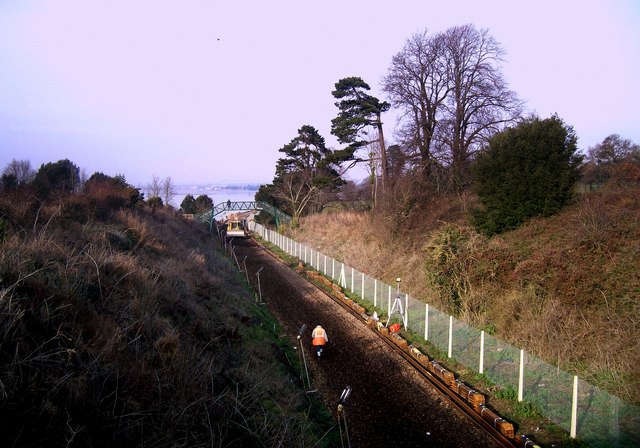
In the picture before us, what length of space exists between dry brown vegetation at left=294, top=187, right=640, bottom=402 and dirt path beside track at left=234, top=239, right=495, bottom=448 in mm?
2695

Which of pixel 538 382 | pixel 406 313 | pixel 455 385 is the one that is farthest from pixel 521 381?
pixel 406 313

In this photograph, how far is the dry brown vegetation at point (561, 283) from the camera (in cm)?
891

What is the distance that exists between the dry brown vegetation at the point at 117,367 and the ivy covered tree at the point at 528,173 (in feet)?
33.0

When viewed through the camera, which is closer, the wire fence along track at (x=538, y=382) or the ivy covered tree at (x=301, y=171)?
the wire fence along track at (x=538, y=382)

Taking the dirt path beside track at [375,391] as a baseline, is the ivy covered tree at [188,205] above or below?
above

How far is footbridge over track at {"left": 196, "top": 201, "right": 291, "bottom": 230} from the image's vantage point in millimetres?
54375

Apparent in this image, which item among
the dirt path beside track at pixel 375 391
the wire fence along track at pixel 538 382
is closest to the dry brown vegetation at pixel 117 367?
the dirt path beside track at pixel 375 391

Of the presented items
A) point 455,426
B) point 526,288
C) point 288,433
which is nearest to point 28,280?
point 288,433

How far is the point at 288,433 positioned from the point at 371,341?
7.36 metres

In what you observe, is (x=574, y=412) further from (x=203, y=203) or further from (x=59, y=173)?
(x=203, y=203)

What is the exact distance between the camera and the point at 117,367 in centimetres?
569

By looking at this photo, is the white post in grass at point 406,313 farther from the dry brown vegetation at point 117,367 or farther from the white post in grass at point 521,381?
the white post in grass at point 521,381

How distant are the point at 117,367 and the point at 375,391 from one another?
627cm

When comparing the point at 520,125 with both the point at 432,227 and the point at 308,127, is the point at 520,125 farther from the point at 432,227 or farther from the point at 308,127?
the point at 308,127
